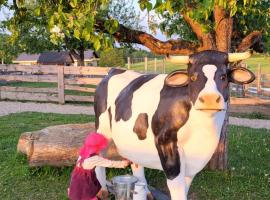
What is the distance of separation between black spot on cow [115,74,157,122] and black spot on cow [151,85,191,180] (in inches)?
15.6

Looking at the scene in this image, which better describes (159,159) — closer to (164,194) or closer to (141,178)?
(141,178)

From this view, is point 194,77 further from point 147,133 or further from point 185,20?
point 185,20

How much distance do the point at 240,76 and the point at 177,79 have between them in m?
0.50

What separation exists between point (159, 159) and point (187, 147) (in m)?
0.29

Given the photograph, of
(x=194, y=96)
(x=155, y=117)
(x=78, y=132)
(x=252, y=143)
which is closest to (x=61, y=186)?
(x=78, y=132)

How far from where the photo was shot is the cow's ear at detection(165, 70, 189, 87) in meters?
3.37

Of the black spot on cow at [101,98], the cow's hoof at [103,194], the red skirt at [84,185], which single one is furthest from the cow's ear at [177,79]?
the cow's hoof at [103,194]

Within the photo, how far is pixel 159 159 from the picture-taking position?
363 cm

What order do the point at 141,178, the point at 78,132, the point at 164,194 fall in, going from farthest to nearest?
the point at 78,132
the point at 164,194
the point at 141,178

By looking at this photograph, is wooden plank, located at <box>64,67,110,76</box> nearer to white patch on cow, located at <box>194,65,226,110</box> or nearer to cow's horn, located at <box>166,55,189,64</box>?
cow's horn, located at <box>166,55,189,64</box>

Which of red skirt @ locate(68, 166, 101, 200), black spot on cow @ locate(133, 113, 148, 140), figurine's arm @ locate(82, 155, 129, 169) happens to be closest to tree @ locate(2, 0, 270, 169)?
black spot on cow @ locate(133, 113, 148, 140)

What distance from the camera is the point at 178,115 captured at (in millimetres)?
3453

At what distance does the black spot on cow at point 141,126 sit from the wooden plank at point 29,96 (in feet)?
40.9

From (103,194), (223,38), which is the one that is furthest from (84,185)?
(223,38)
